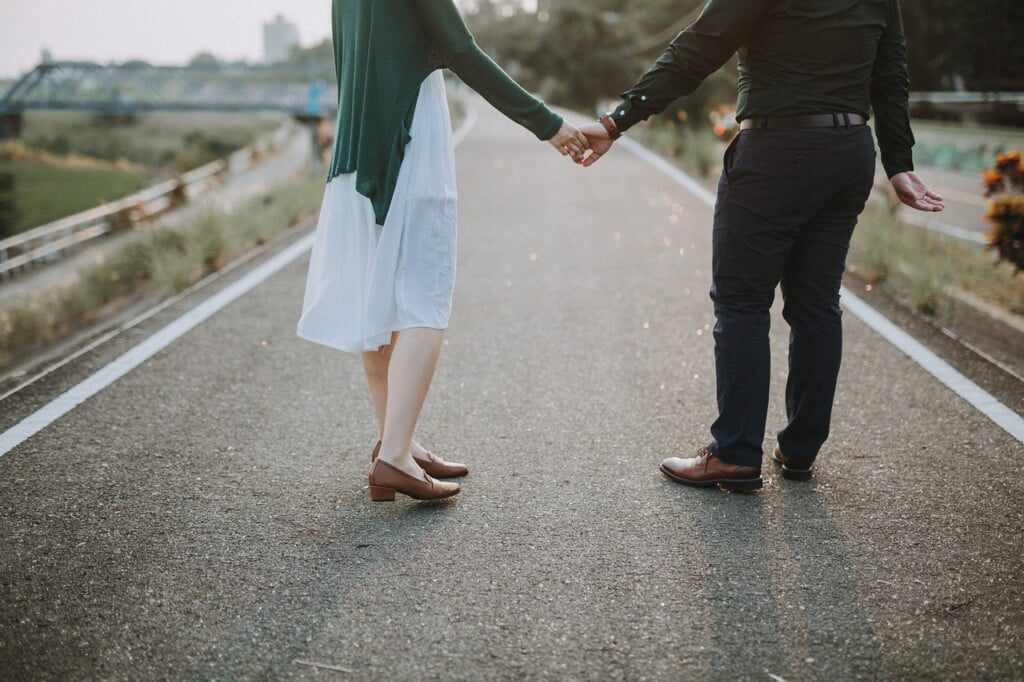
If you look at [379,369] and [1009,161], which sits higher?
[1009,161]

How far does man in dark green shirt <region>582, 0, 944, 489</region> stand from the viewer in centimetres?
322

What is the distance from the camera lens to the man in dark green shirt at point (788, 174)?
3223 millimetres

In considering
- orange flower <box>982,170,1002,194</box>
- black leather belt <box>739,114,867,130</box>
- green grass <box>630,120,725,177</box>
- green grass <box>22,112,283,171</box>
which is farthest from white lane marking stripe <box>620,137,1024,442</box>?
green grass <box>22,112,283,171</box>

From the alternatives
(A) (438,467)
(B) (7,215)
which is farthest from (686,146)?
(B) (7,215)

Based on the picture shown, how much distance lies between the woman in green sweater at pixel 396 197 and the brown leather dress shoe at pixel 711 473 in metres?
0.91

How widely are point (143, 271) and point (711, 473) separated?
700 centimetres

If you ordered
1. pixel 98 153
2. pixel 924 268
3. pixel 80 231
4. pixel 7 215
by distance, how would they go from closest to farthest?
pixel 924 268
pixel 80 231
pixel 7 215
pixel 98 153

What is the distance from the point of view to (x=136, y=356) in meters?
5.29

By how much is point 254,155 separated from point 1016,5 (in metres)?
30.4

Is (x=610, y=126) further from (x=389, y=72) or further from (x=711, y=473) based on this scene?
(x=711, y=473)

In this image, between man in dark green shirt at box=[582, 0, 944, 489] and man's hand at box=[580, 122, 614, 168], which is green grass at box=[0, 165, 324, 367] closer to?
man's hand at box=[580, 122, 614, 168]

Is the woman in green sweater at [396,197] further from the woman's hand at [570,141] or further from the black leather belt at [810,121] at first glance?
the black leather belt at [810,121]

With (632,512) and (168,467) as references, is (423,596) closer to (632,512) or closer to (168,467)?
(632,512)

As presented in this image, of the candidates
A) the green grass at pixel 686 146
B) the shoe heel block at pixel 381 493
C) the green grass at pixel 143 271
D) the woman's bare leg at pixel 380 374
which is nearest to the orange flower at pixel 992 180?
the woman's bare leg at pixel 380 374
